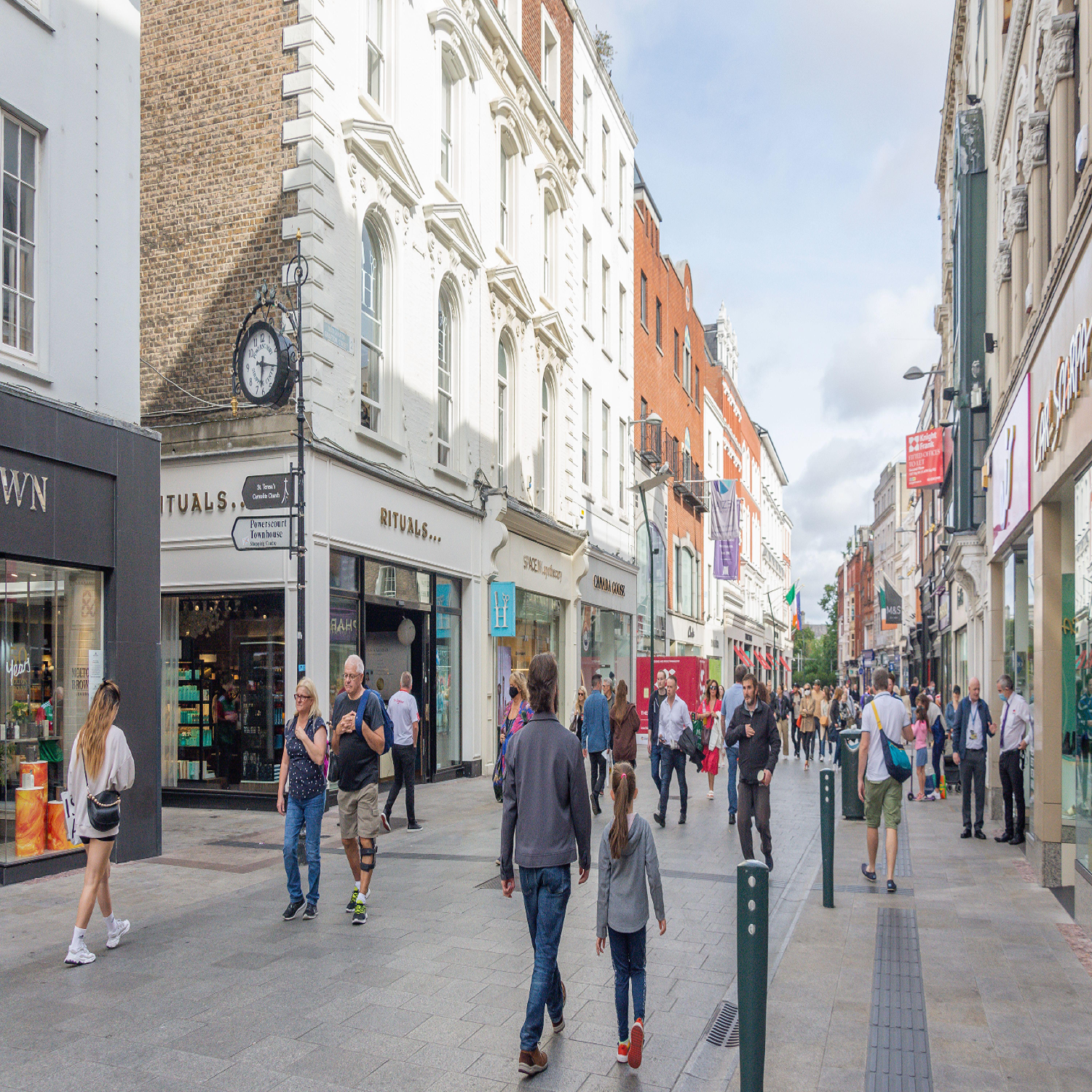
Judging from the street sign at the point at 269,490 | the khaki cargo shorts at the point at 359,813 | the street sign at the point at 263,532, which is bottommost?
the khaki cargo shorts at the point at 359,813

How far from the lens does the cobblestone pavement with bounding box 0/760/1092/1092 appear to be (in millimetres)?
5094

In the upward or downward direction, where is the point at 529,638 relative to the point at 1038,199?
downward

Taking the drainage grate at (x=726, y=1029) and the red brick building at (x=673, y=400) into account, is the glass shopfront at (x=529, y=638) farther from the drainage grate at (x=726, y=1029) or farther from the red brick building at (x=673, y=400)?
the drainage grate at (x=726, y=1029)

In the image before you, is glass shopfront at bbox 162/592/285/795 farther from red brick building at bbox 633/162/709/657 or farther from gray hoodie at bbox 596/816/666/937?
red brick building at bbox 633/162/709/657

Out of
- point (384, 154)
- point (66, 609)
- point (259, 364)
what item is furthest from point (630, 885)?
point (384, 154)

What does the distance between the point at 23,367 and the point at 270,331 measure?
3.27 m

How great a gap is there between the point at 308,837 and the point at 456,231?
13081mm

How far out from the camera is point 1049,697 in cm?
948

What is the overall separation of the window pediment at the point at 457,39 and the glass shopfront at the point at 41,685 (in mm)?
12260

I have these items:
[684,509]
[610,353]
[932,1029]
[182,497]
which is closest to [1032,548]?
[932,1029]

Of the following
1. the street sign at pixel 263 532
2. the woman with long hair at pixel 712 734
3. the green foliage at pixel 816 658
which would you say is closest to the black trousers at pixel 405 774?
the street sign at pixel 263 532

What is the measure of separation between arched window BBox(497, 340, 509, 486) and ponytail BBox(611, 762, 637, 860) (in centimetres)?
1599

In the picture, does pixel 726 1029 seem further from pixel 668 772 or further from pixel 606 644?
pixel 606 644

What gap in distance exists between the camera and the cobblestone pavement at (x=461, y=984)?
5.09 meters
